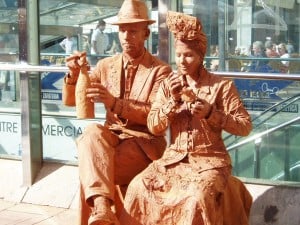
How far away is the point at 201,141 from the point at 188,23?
2.23 feet

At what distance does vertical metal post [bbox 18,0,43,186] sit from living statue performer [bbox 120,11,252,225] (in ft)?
7.49

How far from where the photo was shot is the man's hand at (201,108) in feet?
13.8

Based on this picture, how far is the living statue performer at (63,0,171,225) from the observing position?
452 centimetres

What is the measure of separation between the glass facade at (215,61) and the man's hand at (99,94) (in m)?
1.23

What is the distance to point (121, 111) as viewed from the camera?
470cm

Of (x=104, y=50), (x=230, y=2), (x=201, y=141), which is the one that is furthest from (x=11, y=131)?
(x=201, y=141)

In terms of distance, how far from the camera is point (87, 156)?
4.52m

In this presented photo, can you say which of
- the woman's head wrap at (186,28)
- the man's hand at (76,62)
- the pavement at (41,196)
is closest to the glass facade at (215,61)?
the pavement at (41,196)

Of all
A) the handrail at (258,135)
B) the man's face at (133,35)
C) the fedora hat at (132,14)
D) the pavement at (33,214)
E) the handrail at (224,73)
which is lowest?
the pavement at (33,214)

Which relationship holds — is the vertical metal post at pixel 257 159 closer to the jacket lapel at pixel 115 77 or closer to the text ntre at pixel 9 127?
the jacket lapel at pixel 115 77

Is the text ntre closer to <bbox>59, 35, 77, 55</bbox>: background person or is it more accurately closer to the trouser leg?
<bbox>59, 35, 77, 55</bbox>: background person

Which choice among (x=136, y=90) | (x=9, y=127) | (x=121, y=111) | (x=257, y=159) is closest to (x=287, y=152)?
(x=257, y=159)

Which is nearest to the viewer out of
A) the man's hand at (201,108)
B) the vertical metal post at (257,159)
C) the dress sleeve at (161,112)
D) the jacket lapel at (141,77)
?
the man's hand at (201,108)

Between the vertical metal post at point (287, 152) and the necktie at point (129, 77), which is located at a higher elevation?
the necktie at point (129, 77)
